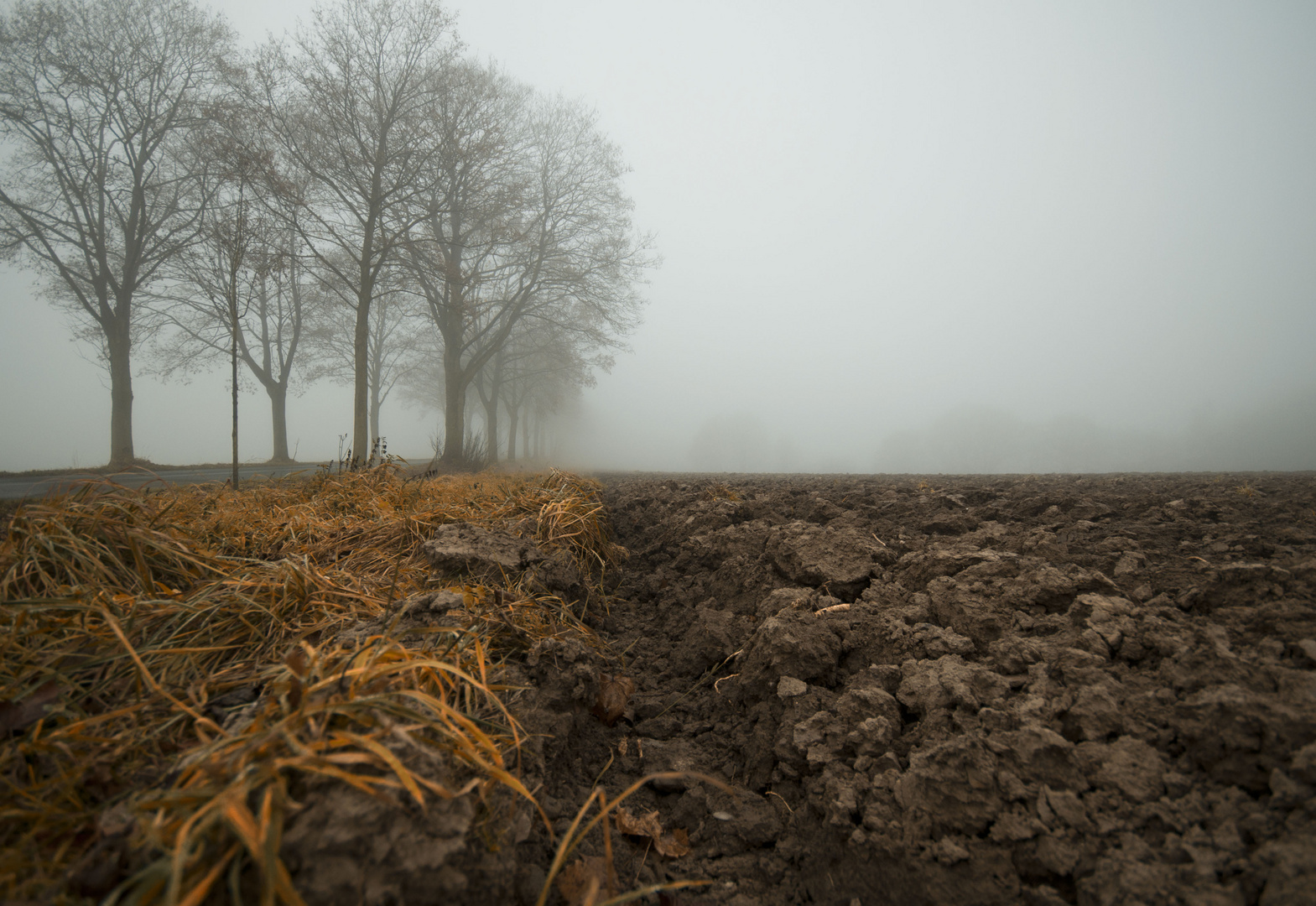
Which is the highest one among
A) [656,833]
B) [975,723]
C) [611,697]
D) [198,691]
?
[198,691]

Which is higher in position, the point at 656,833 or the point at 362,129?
the point at 362,129

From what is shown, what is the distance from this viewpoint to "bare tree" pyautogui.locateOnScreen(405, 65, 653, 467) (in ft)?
36.0

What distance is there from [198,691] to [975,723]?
1.94 meters

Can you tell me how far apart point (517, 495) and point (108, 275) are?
39.9 ft

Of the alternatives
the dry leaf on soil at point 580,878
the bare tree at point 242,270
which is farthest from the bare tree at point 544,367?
the dry leaf on soil at point 580,878

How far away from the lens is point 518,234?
11.7 m

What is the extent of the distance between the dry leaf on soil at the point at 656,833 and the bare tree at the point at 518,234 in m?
10.4

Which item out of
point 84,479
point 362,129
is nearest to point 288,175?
point 362,129

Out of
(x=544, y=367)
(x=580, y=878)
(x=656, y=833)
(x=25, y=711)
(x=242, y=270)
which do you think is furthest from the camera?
(x=544, y=367)

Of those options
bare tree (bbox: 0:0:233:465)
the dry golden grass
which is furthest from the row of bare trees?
the dry golden grass

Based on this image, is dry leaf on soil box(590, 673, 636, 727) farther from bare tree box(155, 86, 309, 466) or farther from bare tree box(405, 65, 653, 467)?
bare tree box(405, 65, 653, 467)

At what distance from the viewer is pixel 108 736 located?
1113mm

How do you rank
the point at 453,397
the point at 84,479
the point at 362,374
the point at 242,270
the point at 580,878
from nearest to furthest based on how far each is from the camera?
the point at 580,878, the point at 84,479, the point at 242,270, the point at 362,374, the point at 453,397

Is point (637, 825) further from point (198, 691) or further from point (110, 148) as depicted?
point (110, 148)
